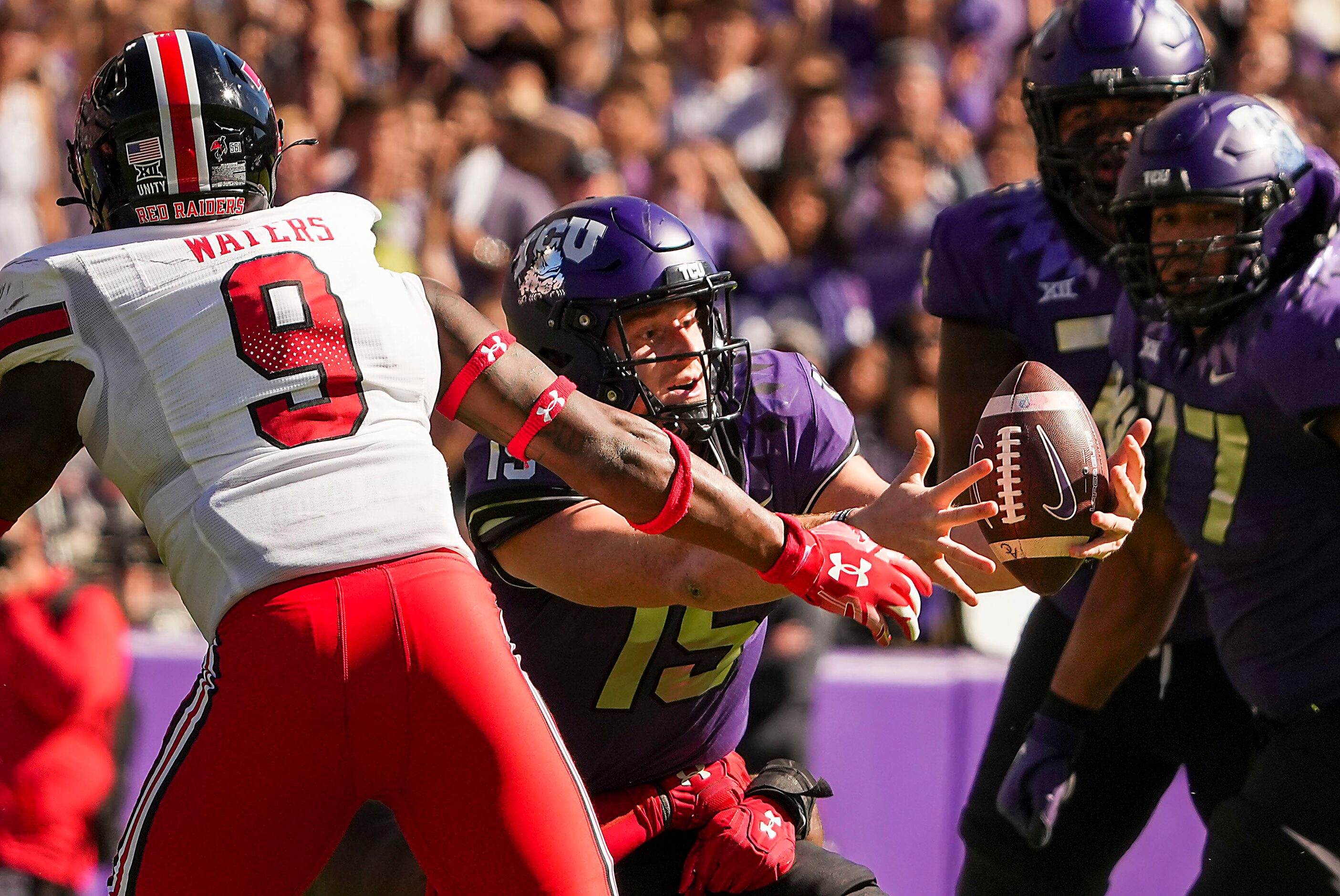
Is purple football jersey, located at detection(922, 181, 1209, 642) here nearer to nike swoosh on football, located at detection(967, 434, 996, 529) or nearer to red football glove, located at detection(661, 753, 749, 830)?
nike swoosh on football, located at detection(967, 434, 996, 529)

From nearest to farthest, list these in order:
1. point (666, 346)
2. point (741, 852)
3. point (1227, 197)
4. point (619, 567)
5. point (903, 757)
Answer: point (619, 567), point (741, 852), point (666, 346), point (1227, 197), point (903, 757)

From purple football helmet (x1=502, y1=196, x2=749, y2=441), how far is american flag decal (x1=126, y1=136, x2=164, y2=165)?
2.72 feet

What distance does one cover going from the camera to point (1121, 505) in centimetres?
296

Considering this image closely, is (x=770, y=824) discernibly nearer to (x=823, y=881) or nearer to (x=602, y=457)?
(x=823, y=881)

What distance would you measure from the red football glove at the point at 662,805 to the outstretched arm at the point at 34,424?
3.73 ft

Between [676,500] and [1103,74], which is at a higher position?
[1103,74]

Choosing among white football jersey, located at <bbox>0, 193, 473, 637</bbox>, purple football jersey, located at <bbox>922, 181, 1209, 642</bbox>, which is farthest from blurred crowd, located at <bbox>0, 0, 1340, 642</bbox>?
white football jersey, located at <bbox>0, 193, 473, 637</bbox>

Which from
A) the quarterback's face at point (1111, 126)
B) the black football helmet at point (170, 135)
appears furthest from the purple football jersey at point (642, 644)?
the quarterback's face at point (1111, 126)

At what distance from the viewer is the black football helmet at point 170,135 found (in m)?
2.71

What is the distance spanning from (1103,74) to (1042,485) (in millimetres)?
1420

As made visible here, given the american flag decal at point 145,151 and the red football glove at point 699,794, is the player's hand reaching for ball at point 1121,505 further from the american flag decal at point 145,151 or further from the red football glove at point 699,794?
the american flag decal at point 145,151

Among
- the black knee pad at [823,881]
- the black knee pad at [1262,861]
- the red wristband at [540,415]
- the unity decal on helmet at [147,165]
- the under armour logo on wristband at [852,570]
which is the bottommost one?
the black knee pad at [1262,861]

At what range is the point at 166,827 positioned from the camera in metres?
2.45

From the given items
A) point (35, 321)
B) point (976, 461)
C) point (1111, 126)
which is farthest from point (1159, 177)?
point (35, 321)
